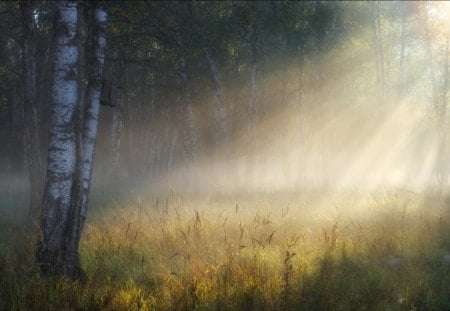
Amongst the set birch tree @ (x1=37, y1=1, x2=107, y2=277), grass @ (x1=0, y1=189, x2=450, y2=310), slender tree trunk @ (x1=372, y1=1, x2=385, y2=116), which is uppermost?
slender tree trunk @ (x1=372, y1=1, x2=385, y2=116)

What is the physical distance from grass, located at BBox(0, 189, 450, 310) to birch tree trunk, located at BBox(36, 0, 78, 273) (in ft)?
1.29

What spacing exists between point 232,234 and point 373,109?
89.3 feet

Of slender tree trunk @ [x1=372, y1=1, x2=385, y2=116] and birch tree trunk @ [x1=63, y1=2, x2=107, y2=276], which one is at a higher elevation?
slender tree trunk @ [x1=372, y1=1, x2=385, y2=116]

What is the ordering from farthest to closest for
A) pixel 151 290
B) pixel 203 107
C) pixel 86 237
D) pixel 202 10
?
1. pixel 203 107
2. pixel 202 10
3. pixel 86 237
4. pixel 151 290

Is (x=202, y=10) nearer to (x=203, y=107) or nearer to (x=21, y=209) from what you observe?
(x=21, y=209)

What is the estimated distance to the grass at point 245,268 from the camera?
499 cm

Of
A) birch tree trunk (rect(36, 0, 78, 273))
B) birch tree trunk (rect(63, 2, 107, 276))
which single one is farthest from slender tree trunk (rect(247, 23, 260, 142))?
birch tree trunk (rect(36, 0, 78, 273))

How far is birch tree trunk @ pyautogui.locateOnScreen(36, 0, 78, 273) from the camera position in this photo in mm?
5605

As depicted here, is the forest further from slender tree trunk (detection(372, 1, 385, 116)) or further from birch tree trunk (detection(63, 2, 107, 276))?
slender tree trunk (detection(372, 1, 385, 116))

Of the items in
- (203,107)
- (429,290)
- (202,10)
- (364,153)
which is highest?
(202,10)

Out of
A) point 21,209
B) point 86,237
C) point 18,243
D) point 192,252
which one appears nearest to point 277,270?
point 192,252

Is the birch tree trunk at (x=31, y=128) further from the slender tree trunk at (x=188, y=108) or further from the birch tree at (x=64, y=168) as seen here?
the slender tree trunk at (x=188, y=108)

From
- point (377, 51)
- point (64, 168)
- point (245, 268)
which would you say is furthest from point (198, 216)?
Answer: point (377, 51)

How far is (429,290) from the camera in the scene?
220 inches
